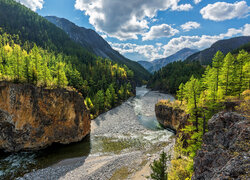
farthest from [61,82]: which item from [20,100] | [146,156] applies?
[146,156]

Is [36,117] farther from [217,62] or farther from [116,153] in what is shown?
[217,62]

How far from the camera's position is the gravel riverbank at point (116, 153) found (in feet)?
67.1

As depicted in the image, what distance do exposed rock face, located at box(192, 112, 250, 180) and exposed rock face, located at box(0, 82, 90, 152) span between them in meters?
29.4

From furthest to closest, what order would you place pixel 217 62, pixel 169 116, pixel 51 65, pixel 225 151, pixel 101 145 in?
pixel 51 65, pixel 169 116, pixel 101 145, pixel 217 62, pixel 225 151

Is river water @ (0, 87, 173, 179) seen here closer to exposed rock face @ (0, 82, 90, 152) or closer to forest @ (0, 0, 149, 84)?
exposed rock face @ (0, 82, 90, 152)

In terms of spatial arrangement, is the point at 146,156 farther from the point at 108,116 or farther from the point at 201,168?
the point at 108,116

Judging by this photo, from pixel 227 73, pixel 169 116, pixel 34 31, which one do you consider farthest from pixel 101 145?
pixel 34 31

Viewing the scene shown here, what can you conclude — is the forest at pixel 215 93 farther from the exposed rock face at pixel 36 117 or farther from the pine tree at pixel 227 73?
the exposed rock face at pixel 36 117

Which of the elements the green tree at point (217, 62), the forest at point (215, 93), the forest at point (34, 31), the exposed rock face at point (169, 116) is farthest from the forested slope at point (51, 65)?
the green tree at point (217, 62)

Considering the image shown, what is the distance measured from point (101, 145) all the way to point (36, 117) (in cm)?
1672

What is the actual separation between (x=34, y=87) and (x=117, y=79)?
7741cm

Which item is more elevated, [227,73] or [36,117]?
[227,73]

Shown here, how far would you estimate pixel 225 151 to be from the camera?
29.2 feet

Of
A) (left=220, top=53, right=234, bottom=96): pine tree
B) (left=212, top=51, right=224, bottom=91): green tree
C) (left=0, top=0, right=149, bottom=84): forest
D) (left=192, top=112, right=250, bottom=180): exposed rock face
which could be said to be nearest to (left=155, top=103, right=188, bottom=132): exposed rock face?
(left=220, top=53, right=234, bottom=96): pine tree
